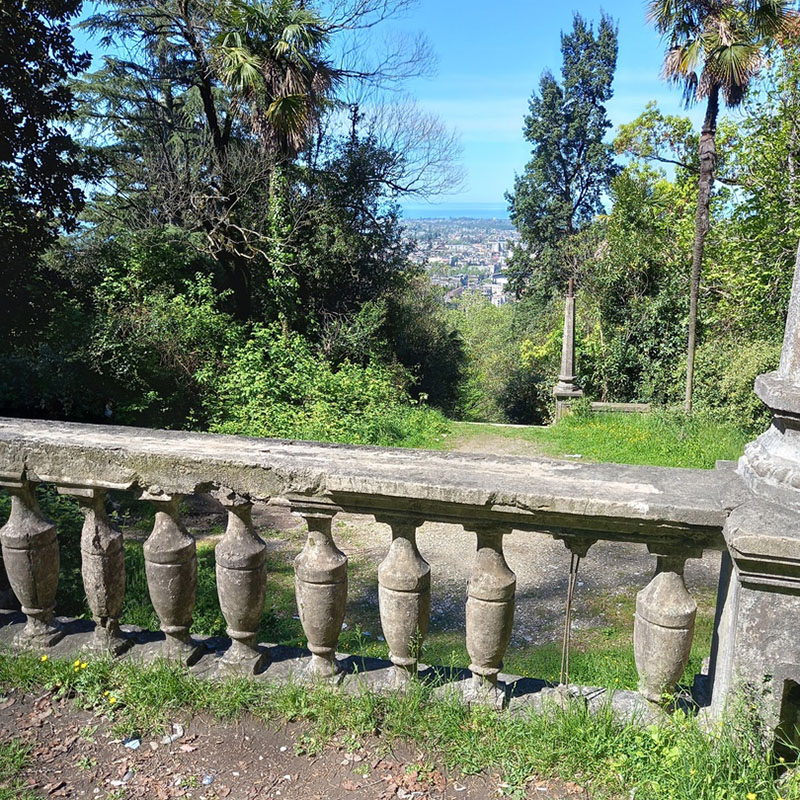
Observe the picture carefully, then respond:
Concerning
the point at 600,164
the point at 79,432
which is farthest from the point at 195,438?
the point at 600,164

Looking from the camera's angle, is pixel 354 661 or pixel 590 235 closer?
pixel 354 661

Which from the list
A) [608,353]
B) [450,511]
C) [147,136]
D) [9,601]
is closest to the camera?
[450,511]

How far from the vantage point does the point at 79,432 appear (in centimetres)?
218

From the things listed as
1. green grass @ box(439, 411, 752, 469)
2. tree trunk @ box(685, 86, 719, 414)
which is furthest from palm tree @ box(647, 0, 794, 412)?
green grass @ box(439, 411, 752, 469)

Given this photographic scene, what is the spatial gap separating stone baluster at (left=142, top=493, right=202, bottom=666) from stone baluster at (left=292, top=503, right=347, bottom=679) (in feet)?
1.22

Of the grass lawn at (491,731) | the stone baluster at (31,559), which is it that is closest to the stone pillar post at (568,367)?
the grass lawn at (491,731)

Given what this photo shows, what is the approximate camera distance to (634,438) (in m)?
10.1

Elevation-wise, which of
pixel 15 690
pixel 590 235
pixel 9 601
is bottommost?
pixel 15 690

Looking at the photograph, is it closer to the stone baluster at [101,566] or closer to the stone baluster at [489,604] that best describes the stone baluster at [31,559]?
the stone baluster at [101,566]

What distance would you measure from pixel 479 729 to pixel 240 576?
812 millimetres

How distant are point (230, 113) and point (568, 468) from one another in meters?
12.5

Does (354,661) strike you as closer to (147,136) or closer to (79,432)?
(79,432)

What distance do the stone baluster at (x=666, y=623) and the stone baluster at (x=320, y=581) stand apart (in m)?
0.84

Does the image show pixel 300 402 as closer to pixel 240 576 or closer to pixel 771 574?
pixel 240 576
